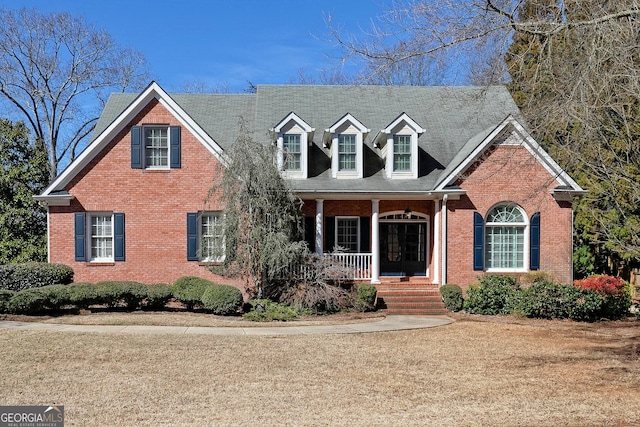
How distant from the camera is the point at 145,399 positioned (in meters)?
8.46

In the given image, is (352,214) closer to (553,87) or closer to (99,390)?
(553,87)

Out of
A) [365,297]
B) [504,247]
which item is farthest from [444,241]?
[365,297]

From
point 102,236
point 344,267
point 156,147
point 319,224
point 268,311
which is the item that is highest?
point 156,147

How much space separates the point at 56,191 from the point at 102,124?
3.70 m

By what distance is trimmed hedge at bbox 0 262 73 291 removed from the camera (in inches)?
698

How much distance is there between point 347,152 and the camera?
67.6 feet

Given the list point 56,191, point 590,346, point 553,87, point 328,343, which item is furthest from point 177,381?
point 56,191

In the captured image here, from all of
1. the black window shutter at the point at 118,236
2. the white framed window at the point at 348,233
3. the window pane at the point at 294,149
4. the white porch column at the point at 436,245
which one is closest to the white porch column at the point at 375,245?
the white framed window at the point at 348,233

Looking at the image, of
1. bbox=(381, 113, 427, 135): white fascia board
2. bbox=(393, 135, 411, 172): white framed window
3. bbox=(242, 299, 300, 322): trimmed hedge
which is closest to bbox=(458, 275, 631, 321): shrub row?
bbox=(393, 135, 411, 172): white framed window

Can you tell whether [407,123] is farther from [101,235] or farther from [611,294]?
[101,235]

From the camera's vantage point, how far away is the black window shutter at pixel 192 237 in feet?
63.0

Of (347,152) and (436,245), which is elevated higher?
(347,152)

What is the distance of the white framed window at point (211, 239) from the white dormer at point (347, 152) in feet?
14.7

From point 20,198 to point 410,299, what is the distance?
17.1 metres
